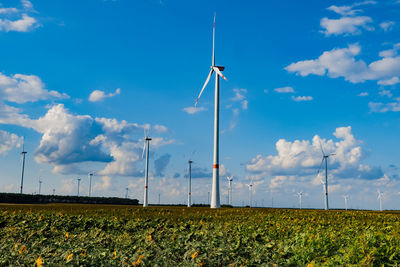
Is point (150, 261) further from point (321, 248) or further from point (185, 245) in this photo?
point (321, 248)

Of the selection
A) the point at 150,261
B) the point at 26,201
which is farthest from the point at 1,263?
the point at 26,201

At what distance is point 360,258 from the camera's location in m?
8.55

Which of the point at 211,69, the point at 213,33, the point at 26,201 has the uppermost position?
the point at 213,33

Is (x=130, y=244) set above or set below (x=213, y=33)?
below

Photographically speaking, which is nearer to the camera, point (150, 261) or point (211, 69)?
point (150, 261)

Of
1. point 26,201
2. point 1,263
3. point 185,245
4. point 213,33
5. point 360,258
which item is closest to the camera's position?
point 360,258

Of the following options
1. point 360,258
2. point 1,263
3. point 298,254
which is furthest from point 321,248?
point 1,263

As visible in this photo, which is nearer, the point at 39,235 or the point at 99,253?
the point at 99,253

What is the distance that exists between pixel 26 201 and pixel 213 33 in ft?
211

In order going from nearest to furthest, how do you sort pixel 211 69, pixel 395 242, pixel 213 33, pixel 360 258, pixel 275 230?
pixel 360 258 < pixel 395 242 < pixel 275 230 < pixel 211 69 < pixel 213 33

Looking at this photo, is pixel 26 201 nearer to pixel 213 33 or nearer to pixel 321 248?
pixel 213 33

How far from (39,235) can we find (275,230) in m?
10.2

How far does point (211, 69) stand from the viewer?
191ft

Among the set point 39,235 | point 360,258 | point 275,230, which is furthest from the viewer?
point 39,235
